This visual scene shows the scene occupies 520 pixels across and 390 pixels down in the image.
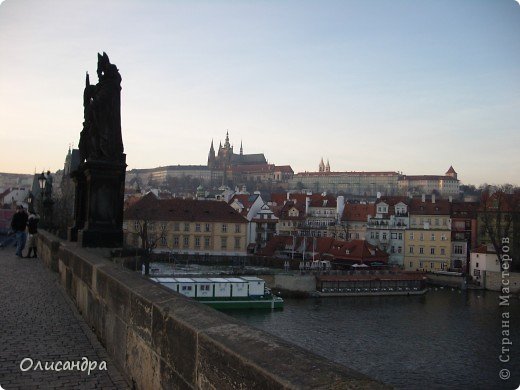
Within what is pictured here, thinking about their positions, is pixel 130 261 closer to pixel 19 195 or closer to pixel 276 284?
pixel 276 284

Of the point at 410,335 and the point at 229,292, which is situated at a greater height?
the point at 229,292

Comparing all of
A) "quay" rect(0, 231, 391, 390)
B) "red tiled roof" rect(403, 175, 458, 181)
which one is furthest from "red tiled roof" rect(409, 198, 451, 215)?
"red tiled roof" rect(403, 175, 458, 181)

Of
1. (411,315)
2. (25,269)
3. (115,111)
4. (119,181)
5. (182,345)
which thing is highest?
(115,111)

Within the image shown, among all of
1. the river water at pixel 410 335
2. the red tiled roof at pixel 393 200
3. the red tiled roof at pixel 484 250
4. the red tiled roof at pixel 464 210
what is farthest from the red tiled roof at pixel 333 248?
the red tiled roof at pixel 464 210

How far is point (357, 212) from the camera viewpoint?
66.0 metres

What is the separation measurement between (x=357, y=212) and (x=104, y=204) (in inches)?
2279

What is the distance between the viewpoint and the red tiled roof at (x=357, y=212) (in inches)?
2557

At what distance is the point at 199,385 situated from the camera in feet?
9.31

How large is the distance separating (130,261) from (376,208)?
5699 centimetres

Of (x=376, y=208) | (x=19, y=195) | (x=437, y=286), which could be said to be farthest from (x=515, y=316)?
(x=19, y=195)

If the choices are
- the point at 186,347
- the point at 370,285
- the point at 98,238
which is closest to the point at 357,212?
the point at 370,285

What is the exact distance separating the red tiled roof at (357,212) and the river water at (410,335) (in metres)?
20.0

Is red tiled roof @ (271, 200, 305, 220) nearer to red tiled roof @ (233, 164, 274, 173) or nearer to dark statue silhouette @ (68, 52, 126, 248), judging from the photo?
dark statue silhouette @ (68, 52, 126, 248)

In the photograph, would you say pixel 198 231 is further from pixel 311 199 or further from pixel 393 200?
pixel 393 200
